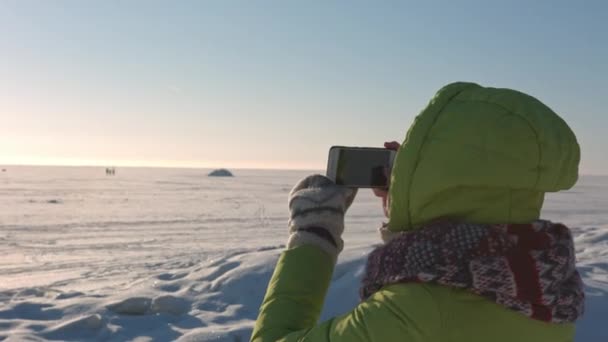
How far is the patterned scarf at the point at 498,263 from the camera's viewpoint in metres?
0.95

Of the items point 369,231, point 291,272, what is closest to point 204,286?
point 291,272

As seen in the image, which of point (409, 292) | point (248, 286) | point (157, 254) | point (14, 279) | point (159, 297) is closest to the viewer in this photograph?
point (409, 292)

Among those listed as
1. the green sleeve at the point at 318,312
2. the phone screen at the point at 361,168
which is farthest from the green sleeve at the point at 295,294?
the phone screen at the point at 361,168

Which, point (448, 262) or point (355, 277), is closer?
point (448, 262)

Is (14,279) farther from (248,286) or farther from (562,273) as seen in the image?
(562,273)

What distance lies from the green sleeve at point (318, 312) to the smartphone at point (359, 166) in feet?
0.65

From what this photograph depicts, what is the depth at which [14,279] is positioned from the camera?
254 inches

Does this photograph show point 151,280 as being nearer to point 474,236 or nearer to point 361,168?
point 361,168

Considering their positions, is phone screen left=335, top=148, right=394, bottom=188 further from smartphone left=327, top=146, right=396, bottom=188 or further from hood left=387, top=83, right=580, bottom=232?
hood left=387, top=83, right=580, bottom=232

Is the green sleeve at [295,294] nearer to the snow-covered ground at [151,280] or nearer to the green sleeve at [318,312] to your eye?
the green sleeve at [318,312]

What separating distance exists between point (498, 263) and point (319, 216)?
0.44 metres

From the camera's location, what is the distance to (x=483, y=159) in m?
0.98

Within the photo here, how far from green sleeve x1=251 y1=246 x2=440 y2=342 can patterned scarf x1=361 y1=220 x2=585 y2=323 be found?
0.05m

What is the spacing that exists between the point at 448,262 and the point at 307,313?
38cm
